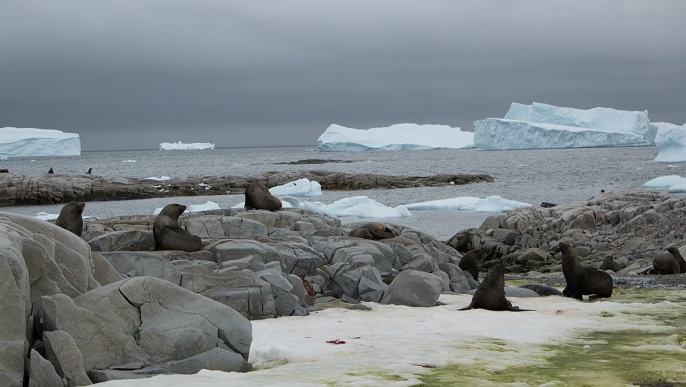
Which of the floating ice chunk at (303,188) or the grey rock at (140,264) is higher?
the grey rock at (140,264)

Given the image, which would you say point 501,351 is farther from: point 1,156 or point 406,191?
point 1,156

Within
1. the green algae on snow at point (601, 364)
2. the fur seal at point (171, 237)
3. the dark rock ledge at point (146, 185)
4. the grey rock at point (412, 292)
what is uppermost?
the fur seal at point (171, 237)

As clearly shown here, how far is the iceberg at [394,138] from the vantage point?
12406 cm

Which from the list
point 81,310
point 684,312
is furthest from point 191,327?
point 684,312

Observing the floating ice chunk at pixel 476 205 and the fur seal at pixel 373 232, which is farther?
the floating ice chunk at pixel 476 205

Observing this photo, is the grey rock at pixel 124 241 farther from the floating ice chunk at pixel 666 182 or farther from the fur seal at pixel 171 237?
the floating ice chunk at pixel 666 182

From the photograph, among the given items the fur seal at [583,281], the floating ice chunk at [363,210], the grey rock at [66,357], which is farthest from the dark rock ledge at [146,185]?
the grey rock at [66,357]

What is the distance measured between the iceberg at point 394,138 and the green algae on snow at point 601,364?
113m

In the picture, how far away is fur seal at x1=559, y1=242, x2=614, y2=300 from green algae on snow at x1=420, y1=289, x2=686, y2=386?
7.28ft

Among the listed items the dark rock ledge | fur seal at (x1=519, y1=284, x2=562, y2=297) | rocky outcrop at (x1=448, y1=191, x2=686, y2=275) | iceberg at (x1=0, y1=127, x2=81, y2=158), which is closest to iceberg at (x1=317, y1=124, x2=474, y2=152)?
iceberg at (x1=0, y1=127, x2=81, y2=158)

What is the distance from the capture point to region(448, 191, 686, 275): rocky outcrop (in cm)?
1941

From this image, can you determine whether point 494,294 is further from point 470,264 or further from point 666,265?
point 666,265

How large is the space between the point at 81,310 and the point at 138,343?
565 mm

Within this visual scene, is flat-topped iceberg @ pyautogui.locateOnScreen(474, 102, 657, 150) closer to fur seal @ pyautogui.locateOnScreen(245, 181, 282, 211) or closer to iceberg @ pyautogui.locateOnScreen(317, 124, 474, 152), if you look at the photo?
iceberg @ pyautogui.locateOnScreen(317, 124, 474, 152)
